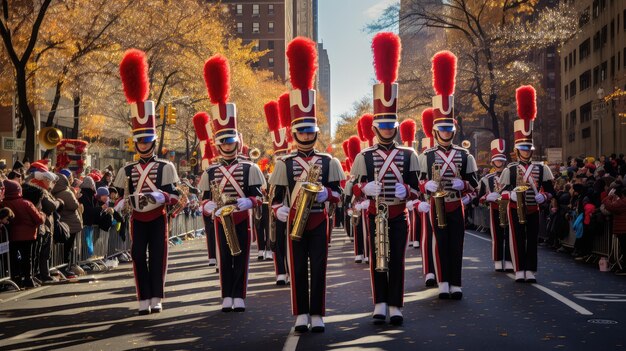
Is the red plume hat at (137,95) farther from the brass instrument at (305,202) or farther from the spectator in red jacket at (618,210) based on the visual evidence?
the spectator in red jacket at (618,210)

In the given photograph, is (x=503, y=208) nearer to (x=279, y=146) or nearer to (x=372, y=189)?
(x=279, y=146)

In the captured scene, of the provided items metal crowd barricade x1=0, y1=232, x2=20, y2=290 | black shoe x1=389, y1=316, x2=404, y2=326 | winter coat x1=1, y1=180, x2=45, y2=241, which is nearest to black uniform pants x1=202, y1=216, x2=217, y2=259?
winter coat x1=1, y1=180, x2=45, y2=241

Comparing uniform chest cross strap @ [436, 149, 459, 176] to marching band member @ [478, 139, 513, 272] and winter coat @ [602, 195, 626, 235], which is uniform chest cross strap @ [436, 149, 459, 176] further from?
winter coat @ [602, 195, 626, 235]

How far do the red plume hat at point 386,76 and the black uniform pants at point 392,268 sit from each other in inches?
45.3

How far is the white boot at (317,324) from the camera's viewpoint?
415 inches

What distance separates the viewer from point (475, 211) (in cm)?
3625

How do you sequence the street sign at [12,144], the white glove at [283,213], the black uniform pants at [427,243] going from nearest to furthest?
the white glove at [283,213]
the black uniform pants at [427,243]
the street sign at [12,144]

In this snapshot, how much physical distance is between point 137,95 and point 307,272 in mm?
3742

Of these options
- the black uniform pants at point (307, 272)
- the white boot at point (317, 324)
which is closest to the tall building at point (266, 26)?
the black uniform pants at point (307, 272)

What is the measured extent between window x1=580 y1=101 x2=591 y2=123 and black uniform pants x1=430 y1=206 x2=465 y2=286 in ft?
183

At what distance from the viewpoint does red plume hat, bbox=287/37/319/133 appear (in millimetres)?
11117

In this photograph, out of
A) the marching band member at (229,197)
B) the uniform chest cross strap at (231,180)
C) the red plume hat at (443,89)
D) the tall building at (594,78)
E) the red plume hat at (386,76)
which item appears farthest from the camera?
the tall building at (594,78)

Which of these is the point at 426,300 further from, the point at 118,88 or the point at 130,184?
the point at 118,88

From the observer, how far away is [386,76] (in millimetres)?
11656
